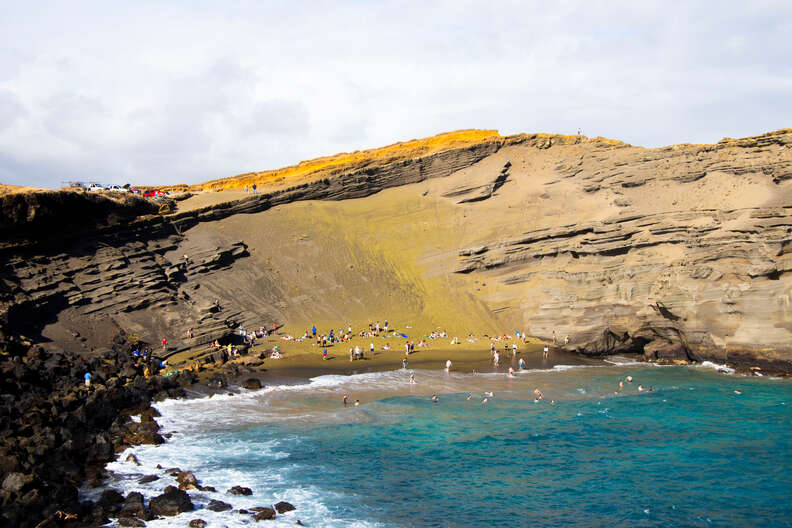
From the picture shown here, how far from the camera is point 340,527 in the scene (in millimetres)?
14789

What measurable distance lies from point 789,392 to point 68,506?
31.6m

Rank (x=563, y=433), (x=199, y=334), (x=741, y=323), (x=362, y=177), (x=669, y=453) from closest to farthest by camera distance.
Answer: (x=669, y=453) → (x=563, y=433) → (x=741, y=323) → (x=199, y=334) → (x=362, y=177)

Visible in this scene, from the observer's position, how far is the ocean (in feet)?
52.2

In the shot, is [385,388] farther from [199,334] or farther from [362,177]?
[362,177]

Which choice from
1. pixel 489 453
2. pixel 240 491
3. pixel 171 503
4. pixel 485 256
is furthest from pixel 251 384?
pixel 485 256

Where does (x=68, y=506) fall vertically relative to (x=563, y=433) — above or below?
above

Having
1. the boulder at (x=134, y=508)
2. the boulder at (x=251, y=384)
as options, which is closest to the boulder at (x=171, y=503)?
the boulder at (x=134, y=508)

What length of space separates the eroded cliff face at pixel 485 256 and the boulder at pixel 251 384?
A: 680 centimetres

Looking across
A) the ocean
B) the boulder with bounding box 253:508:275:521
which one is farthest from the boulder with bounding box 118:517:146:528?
the boulder with bounding box 253:508:275:521

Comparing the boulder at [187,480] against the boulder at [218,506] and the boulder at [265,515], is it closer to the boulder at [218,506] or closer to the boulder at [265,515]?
the boulder at [218,506]

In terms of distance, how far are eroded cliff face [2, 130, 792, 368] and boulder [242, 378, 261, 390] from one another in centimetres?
680

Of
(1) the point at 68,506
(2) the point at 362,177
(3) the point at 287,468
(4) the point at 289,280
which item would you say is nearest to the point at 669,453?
(3) the point at 287,468

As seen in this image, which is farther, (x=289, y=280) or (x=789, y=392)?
(x=289, y=280)

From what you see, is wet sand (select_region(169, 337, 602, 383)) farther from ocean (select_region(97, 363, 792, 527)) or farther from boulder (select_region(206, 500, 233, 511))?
boulder (select_region(206, 500, 233, 511))
